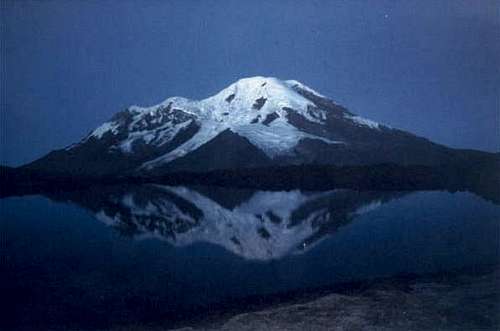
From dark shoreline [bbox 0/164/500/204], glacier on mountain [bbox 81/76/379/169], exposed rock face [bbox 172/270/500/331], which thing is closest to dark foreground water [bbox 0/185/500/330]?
exposed rock face [bbox 172/270/500/331]

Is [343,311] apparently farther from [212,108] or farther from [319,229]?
[212,108]

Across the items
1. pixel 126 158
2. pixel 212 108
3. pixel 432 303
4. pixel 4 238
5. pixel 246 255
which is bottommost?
pixel 432 303

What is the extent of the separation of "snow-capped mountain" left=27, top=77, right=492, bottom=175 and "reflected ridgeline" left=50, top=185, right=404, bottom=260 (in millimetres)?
Answer: 1304

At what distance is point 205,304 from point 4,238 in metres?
7.12

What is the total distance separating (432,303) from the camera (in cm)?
550

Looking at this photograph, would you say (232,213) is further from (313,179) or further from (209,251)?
(313,179)

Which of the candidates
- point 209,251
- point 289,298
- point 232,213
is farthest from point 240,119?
point 289,298

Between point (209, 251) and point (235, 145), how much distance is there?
44.5 ft

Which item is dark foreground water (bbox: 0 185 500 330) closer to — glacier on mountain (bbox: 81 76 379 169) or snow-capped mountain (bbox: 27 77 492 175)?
snow-capped mountain (bbox: 27 77 492 175)

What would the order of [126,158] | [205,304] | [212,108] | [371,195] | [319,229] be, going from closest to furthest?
[205,304] → [319,229] → [371,195] → [126,158] → [212,108]

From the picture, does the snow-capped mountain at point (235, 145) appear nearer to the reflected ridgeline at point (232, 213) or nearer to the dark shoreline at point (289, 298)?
the reflected ridgeline at point (232, 213)

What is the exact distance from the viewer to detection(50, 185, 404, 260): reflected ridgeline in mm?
9727

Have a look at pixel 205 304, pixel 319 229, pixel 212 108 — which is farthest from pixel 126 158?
pixel 212 108

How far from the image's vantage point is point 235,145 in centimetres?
2220
